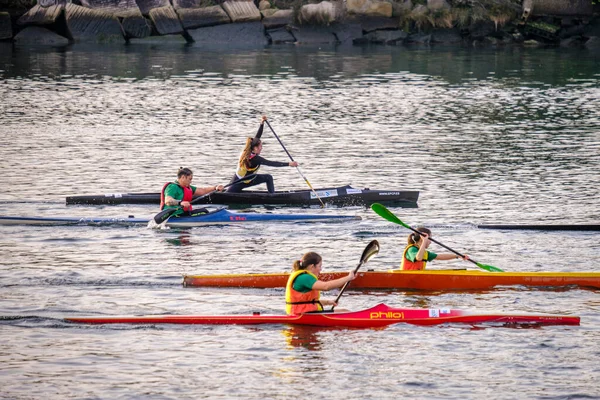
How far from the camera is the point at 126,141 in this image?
1454 inches

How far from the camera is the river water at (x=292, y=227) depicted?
1543cm

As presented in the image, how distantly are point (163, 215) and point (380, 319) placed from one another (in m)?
8.39

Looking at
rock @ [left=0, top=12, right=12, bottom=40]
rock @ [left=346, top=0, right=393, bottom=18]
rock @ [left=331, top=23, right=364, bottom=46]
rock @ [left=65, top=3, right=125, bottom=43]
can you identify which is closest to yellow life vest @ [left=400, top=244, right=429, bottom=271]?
rock @ [left=346, top=0, right=393, bottom=18]

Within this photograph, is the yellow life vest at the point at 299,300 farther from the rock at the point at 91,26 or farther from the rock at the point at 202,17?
the rock at the point at 91,26

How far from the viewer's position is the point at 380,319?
55.7 feet

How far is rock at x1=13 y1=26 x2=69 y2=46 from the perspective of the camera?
69250 millimetres

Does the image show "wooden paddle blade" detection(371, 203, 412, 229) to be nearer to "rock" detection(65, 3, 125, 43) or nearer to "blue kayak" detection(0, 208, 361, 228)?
"blue kayak" detection(0, 208, 361, 228)

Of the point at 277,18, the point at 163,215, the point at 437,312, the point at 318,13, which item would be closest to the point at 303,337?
A: the point at 437,312

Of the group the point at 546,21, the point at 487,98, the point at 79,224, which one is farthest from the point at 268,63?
the point at 79,224

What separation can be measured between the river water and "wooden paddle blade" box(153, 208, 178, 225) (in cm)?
36

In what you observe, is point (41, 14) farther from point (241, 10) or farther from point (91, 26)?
point (241, 10)

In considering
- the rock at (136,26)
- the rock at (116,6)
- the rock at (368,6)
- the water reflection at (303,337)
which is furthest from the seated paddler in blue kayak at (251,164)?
the rock at (136,26)

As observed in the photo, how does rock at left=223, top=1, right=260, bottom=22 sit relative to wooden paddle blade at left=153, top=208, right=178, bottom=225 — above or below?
above

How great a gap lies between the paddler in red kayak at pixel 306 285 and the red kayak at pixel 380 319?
216mm
